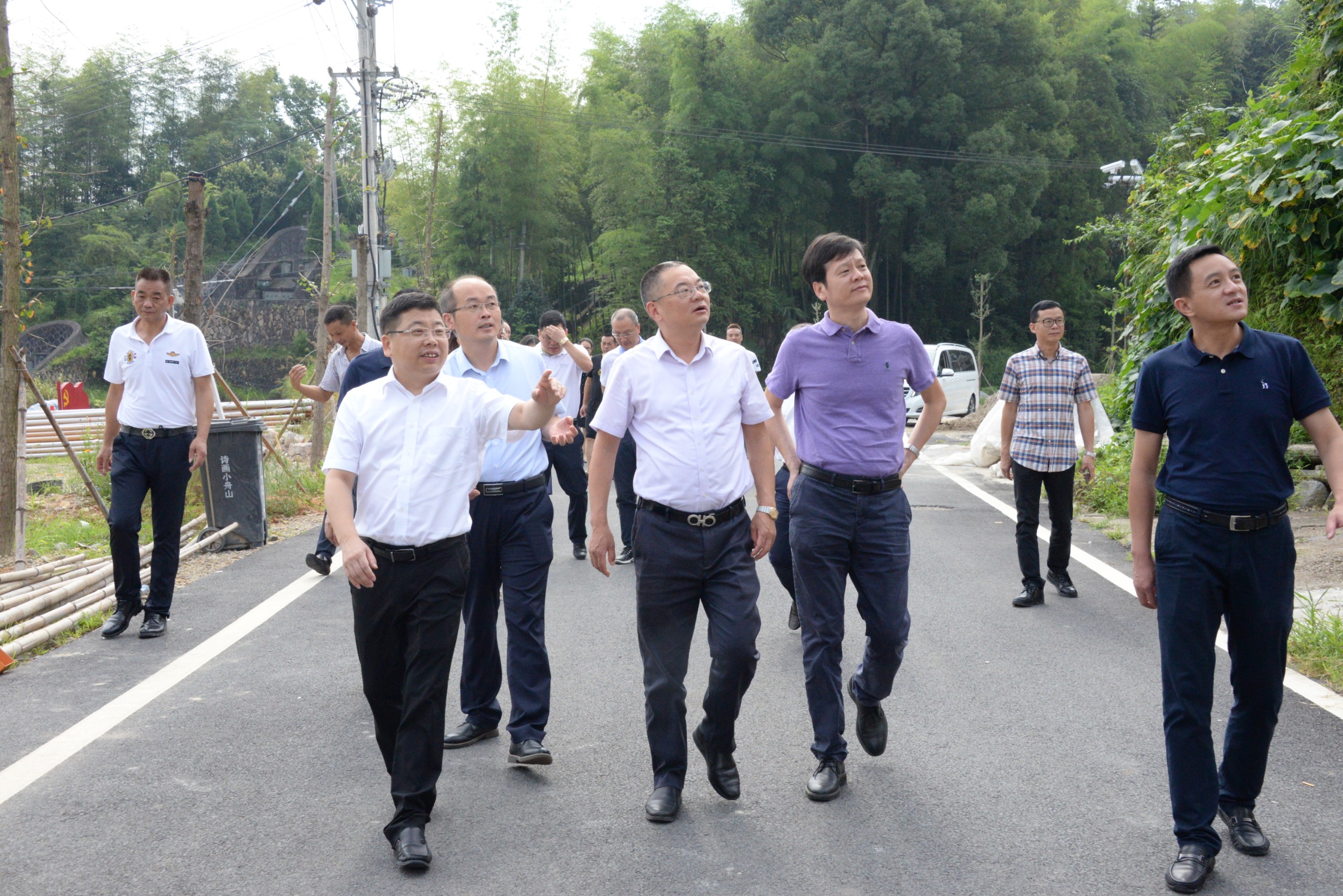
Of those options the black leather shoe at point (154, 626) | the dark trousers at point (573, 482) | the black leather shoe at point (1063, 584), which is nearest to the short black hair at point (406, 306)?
the black leather shoe at point (154, 626)

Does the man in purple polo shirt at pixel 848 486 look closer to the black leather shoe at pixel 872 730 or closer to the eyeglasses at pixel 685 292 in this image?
the black leather shoe at pixel 872 730

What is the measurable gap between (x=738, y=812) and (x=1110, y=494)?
333 inches

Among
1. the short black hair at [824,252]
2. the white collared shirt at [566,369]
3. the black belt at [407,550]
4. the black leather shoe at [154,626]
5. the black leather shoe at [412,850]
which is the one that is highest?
the short black hair at [824,252]

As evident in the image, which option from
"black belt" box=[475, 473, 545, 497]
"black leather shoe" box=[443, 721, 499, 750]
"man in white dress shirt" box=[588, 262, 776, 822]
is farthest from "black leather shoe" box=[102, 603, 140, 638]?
"man in white dress shirt" box=[588, 262, 776, 822]

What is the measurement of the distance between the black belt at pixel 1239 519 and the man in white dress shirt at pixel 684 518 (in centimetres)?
134

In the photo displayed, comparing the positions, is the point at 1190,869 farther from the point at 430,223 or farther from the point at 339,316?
the point at 430,223

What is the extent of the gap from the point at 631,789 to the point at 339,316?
3.97m

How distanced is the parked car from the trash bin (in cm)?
1865

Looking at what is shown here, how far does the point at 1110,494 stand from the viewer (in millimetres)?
11461

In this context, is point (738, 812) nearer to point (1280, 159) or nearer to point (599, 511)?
point (599, 511)

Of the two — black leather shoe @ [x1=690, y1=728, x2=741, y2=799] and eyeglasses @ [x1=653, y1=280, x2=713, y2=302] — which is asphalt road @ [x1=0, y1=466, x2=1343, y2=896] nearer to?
black leather shoe @ [x1=690, y1=728, x2=741, y2=799]

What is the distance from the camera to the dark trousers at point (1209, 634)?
11.4ft

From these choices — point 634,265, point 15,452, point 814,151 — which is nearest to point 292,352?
point 634,265

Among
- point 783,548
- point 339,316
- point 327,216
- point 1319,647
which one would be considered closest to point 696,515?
point 783,548
